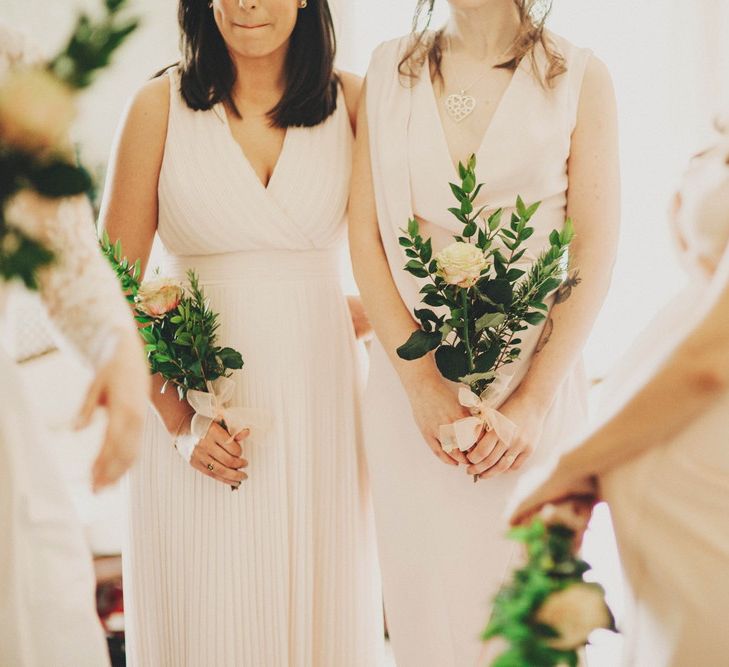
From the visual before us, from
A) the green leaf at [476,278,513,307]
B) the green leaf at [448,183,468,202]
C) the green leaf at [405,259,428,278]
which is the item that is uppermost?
the green leaf at [448,183,468,202]

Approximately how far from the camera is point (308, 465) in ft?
6.82

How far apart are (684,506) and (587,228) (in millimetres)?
975

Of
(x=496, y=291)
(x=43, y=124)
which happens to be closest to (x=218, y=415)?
(x=496, y=291)

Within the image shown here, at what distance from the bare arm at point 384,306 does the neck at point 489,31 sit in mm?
263

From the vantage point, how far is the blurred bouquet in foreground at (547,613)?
99cm

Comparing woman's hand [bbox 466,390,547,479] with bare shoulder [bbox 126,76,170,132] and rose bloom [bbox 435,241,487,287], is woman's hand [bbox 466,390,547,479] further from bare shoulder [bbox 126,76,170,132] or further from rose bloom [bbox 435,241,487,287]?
bare shoulder [bbox 126,76,170,132]

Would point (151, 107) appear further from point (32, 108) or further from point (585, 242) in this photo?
point (32, 108)

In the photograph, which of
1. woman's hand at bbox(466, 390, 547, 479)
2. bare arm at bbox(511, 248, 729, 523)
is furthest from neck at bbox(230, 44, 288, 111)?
bare arm at bbox(511, 248, 729, 523)

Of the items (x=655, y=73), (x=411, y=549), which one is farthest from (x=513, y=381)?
(x=655, y=73)

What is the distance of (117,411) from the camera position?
1065mm

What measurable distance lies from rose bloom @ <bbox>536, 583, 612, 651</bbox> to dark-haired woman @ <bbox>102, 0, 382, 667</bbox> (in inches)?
43.0

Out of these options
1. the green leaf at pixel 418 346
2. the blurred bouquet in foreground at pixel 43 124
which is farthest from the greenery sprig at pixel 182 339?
the blurred bouquet in foreground at pixel 43 124

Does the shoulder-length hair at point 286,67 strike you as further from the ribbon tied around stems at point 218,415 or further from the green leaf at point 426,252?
the ribbon tied around stems at point 218,415

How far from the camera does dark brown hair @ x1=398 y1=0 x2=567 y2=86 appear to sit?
1983 mm
